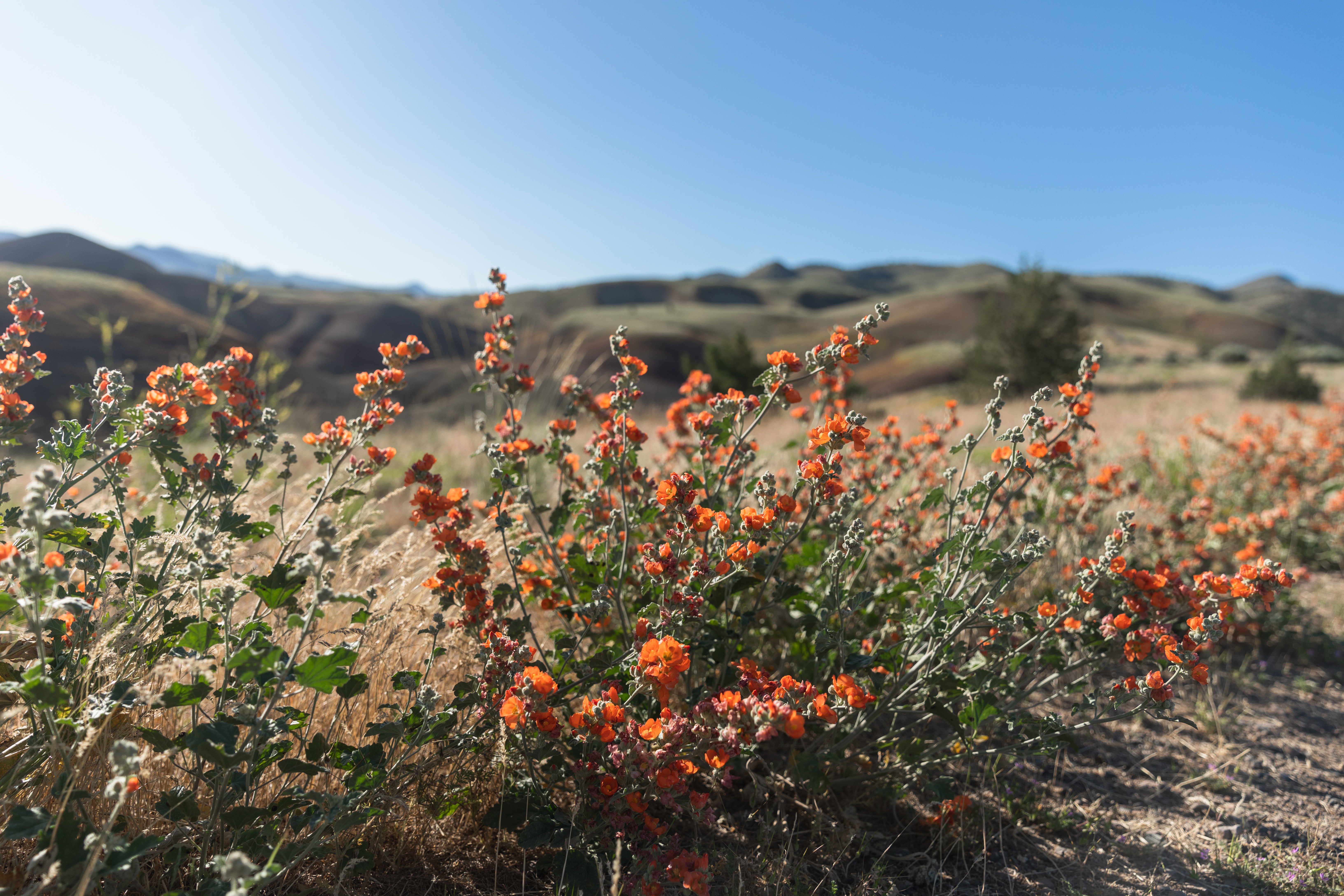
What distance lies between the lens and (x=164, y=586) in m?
1.80

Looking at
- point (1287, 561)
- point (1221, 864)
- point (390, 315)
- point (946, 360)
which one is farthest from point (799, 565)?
point (390, 315)

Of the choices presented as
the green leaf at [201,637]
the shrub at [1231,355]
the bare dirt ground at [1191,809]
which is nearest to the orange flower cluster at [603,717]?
the green leaf at [201,637]

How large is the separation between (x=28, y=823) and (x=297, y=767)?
1.38 ft

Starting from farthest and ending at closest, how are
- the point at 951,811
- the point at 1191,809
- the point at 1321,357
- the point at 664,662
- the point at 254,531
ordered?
the point at 1321,357 < the point at 1191,809 < the point at 951,811 < the point at 254,531 < the point at 664,662

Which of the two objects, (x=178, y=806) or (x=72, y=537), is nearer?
(x=178, y=806)

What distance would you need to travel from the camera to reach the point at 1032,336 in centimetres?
2030

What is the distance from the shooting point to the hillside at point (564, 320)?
17.9 meters

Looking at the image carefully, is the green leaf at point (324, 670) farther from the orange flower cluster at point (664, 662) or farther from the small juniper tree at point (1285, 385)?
the small juniper tree at point (1285, 385)

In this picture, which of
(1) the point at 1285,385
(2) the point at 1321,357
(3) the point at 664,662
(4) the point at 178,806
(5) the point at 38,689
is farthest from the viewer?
(2) the point at 1321,357

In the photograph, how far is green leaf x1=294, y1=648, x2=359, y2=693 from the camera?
122cm

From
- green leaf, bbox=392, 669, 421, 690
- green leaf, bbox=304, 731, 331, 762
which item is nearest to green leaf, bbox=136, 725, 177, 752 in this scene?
green leaf, bbox=304, 731, 331, 762

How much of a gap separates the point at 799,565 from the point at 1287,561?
421 cm

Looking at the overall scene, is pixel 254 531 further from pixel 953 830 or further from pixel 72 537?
pixel 953 830

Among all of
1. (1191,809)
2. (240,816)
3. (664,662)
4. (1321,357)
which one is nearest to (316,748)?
(240,816)
